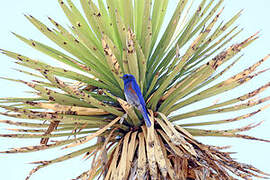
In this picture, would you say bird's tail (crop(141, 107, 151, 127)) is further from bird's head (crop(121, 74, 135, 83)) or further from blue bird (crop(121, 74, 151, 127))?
bird's head (crop(121, 74, 135, 83))

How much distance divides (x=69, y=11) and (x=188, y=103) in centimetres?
105

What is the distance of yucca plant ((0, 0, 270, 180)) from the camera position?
1.65 metres

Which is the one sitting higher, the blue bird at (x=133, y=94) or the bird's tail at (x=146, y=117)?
the blue bird at (x=133, y=94)

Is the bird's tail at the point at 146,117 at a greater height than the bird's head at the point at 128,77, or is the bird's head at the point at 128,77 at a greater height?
the bird's head at the point at 128,77

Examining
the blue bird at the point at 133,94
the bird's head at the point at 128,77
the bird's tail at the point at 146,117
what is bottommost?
the bird's tail at the point at 146,117

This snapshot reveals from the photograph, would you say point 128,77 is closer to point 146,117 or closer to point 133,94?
point 133,94

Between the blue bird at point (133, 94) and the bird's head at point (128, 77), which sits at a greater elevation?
the bird's head at point (128, 77)

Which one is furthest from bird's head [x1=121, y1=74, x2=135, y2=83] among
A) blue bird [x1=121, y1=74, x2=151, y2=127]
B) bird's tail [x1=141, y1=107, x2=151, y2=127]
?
bird's tail [x1=141, y1=107, x2=151, y2=127]

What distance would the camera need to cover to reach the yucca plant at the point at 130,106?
165 centimetres

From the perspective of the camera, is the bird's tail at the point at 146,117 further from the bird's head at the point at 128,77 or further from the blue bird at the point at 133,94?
the bird's head at the point at 128,77

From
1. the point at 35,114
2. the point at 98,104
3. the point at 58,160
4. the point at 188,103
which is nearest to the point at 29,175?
the point at 58,160

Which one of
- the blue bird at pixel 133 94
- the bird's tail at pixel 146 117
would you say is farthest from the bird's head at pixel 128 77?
the bird's tail at pixel 146 117

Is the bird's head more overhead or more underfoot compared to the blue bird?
more overhead

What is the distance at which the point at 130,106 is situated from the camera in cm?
173
